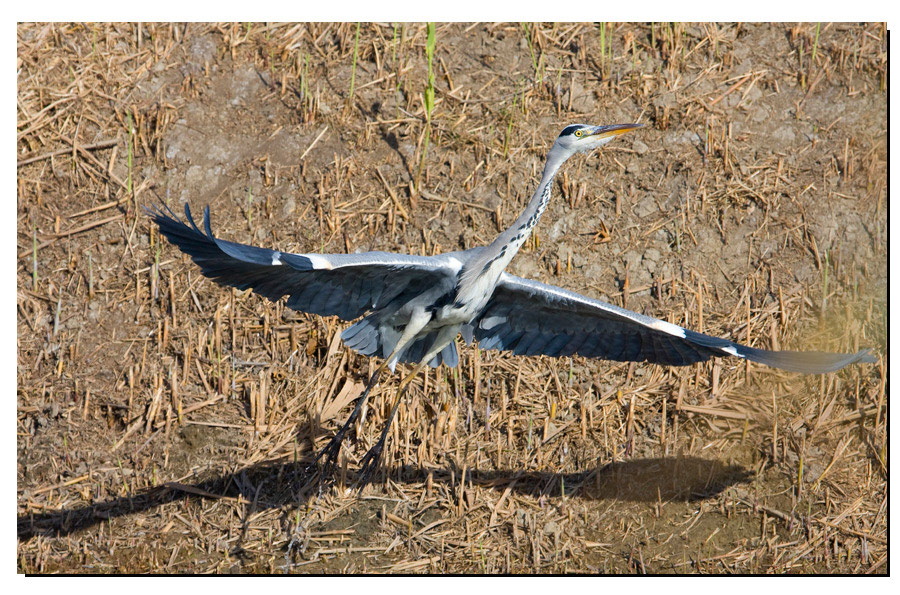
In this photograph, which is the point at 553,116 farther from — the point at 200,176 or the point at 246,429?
the point at 246,429

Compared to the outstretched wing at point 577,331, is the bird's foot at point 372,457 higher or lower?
lower

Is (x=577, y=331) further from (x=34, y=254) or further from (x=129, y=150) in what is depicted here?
(x=34, y=254)

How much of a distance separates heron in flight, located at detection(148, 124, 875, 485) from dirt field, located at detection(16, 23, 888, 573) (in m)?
0.63

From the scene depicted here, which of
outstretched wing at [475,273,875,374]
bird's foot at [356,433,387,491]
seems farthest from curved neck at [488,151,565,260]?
bird's foot at [356,433,387,491]

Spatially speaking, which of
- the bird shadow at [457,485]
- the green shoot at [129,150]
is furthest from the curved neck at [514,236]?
the green shoot at [129,150]

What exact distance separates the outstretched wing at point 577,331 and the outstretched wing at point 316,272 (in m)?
0.42

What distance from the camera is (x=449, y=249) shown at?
4.90 meters

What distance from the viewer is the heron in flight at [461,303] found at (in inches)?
125

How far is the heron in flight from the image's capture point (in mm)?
3170

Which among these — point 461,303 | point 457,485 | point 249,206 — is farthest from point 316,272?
point 249,206

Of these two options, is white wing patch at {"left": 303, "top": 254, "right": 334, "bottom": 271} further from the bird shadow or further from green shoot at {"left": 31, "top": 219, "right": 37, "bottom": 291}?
green shoot at {"left": 31, "top": 219, "right": 37, "bottom": 291}

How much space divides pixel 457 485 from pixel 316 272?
1.57 m

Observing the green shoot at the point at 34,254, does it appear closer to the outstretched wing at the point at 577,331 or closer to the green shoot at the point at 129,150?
the green shoot at the point at 129,150

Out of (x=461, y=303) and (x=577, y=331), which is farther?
(x=577, y=331)
